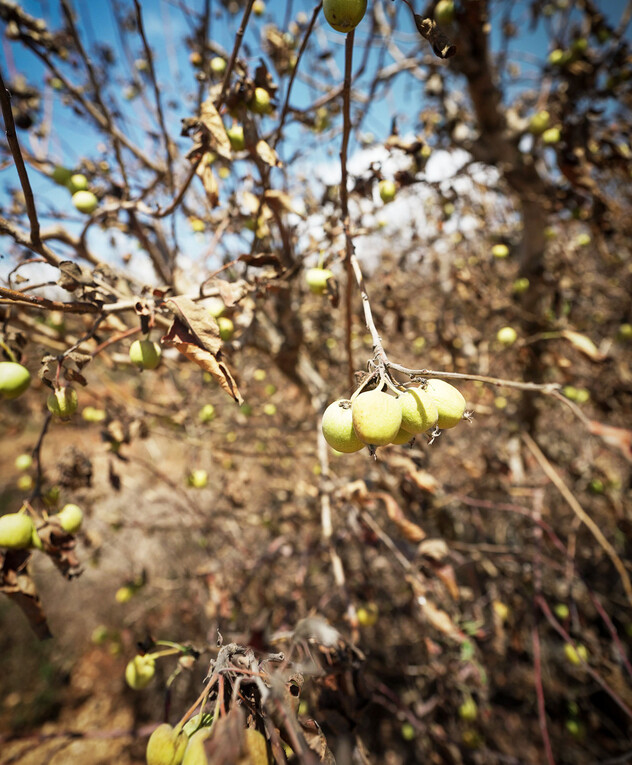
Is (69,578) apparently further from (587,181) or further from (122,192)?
(587,181)

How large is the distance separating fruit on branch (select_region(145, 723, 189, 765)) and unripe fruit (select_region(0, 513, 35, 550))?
76 centimetres

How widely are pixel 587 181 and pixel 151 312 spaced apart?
2836mm

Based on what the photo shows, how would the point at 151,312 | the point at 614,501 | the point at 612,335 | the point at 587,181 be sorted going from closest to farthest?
the point at 151,312, the point at 587,181, the point at 614,501, the point at 612,335

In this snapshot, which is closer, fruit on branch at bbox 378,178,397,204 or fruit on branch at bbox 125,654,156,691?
fruit on branch at bbox 125,654,156,691

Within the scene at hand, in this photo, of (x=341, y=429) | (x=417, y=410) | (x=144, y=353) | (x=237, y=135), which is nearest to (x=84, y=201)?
(x=237, y=135)

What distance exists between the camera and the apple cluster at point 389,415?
796 millimetres

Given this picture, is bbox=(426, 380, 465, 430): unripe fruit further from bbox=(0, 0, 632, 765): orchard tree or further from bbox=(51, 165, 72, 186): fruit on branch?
bbox=(51, 165, 72, 186): fruit on branch

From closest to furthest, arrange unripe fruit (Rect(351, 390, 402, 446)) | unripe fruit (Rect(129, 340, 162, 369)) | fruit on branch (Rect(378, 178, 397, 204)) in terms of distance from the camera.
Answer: unripe fruit (Rect(351, 390, 402, 446)) → unripe fruit (Rect(129, 340, 162, 369)) → fruit on branch (Rect(378, 178, 397, 204))

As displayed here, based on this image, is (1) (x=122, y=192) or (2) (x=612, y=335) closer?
(1) (x=122, y=192)

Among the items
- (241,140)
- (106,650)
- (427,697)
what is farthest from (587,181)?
(106,650)

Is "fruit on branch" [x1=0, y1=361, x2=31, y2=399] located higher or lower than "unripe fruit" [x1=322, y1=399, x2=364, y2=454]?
higher

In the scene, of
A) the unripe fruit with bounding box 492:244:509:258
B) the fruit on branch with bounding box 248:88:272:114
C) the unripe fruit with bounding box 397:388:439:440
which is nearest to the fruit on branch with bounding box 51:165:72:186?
the fruit on branch with bounding box 248:88:272:114

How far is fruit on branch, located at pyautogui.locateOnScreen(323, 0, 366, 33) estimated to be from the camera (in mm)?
870

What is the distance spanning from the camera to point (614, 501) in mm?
2861
